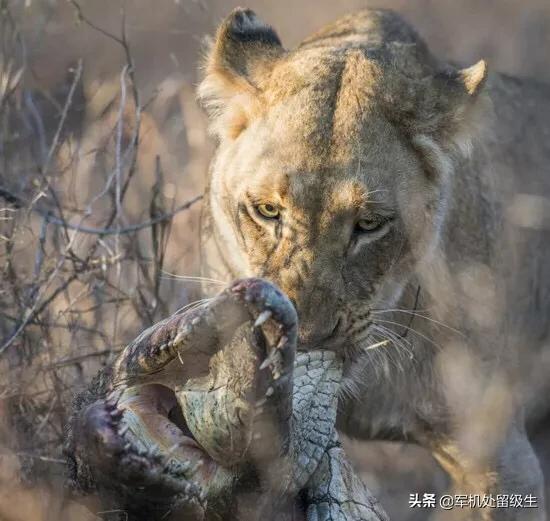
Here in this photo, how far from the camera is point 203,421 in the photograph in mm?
2086

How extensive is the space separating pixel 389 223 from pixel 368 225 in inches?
4.1

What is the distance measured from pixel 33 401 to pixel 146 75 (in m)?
3.64

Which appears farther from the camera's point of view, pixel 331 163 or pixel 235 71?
pixel 235 71

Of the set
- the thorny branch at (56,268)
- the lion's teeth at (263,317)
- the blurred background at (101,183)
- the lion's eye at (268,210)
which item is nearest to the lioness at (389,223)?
the lion's eye at (268,210)

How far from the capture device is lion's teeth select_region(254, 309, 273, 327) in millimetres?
1937

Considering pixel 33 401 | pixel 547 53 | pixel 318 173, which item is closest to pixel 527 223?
pixel 318 173

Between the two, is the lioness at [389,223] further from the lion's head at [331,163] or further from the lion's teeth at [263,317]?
the lion's teeth at [263,317]

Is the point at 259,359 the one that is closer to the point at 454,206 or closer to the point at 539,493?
the point at 454,206

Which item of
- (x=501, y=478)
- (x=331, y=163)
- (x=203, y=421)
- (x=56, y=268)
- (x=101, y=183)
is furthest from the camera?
(x=101, y=183)

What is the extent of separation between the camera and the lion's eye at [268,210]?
313cm

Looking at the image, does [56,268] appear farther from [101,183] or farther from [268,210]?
[101,183]

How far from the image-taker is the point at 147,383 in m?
2.16

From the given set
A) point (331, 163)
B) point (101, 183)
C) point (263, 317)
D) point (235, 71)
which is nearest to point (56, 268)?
point (235, 71)

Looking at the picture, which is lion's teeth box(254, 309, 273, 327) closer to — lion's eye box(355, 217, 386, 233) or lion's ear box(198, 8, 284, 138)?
lion's eye box(355, 217, 386, 233)
